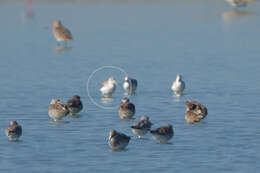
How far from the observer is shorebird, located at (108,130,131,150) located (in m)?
17.1

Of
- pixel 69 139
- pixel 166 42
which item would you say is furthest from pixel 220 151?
pixel 166 42

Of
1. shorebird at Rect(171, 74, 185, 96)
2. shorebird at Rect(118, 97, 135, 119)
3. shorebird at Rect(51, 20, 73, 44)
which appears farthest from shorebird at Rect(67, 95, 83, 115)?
shorebird at Rect(51, 20, 73, 44)

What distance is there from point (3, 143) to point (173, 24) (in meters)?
29.4

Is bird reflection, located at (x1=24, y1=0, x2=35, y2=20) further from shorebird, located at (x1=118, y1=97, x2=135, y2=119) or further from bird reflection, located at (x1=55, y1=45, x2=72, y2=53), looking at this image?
shorebird, located at (x1=118, y1=97, x2=135, y2=119)

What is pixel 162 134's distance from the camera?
17.7 metres

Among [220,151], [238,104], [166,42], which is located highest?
[166,42]

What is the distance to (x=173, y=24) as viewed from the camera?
46438 mm

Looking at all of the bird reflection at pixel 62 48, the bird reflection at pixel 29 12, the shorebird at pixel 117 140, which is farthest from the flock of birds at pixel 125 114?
the bird reflection at pixel 29 12

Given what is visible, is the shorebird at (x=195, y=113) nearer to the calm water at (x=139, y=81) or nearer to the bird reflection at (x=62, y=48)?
the calm water at (x=139, y=81)

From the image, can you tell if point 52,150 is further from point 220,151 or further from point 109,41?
point 109,41

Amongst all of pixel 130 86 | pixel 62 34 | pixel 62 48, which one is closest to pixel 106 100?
pixel 130 86

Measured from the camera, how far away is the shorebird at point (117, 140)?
56.1 ft

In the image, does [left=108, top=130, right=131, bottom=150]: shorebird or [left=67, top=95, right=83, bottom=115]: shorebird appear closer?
[left=108, top=130, right=131, bottom=150]: shorebird

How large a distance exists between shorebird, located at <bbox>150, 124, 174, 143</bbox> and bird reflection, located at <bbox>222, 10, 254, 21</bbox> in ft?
107
